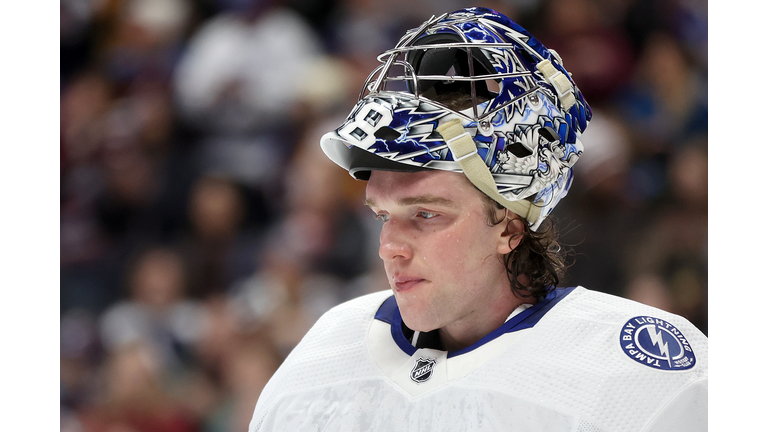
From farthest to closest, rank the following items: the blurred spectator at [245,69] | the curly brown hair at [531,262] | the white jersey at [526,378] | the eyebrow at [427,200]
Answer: the blurred spectator at [245,69] < the curly brown hair at [531,262] < the eyebrow at [427,200] < the white jersey at [526,378]

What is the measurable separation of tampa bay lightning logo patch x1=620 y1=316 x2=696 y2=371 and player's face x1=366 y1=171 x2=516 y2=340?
258mm

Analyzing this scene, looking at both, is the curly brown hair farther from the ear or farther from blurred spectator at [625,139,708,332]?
blurred spectator at [625,139,708,332]

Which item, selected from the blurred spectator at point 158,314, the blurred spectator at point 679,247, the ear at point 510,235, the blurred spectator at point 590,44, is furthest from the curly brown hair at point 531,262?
the blurred spectator at point 158,314

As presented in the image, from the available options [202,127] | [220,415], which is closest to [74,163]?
[202,127]

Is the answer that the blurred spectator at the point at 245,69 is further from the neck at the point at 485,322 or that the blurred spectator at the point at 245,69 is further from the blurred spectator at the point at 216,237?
the neck at the point at 485,322

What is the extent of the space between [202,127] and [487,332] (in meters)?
2.05

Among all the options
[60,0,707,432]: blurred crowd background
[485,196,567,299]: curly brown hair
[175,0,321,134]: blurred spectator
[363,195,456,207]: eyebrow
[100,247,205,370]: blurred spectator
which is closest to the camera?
[363,195,456,207]: eyebrow

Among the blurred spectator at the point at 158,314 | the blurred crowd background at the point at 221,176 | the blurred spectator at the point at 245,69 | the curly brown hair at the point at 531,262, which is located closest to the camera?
the curly brown hair at the point at 531,262

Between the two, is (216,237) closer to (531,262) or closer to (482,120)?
(531,262)

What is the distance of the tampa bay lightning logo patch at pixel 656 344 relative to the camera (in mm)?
1148

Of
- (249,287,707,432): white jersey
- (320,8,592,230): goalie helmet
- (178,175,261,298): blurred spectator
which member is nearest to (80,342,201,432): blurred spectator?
(178,175,261,298): blurred spectator

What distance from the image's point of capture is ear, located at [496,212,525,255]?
1.28 meters

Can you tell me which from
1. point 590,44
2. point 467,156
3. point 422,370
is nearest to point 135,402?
point 422,370

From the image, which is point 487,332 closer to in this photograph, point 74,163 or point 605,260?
point 605,260
